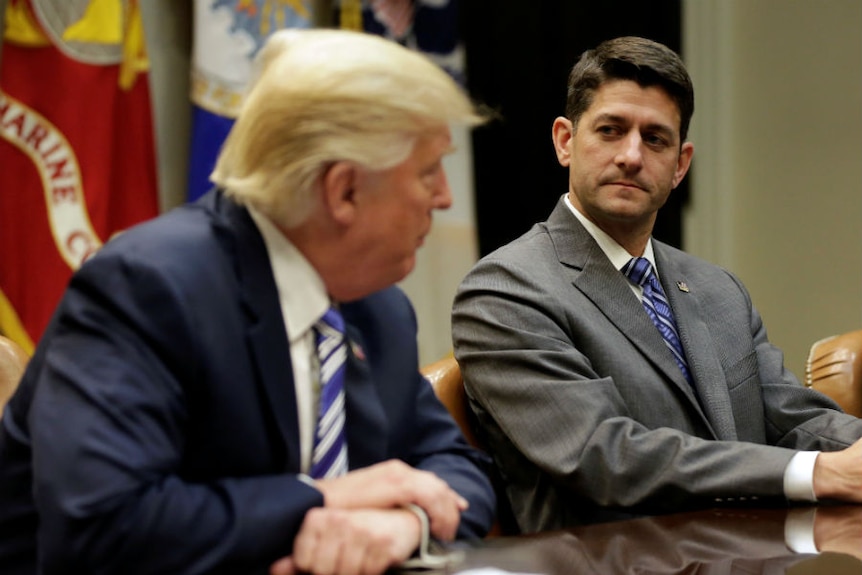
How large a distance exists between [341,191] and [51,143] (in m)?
2.19

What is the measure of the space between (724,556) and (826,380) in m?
1.27

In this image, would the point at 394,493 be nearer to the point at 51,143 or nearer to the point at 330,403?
the point at 330,403

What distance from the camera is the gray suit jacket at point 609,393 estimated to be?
6.39ft

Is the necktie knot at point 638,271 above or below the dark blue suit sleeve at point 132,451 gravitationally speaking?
below

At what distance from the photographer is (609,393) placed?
2025 mm

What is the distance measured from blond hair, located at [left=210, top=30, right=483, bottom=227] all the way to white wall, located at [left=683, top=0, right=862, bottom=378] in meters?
3.49

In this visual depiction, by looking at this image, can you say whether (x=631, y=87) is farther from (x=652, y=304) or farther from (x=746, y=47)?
(x=746, y=47)

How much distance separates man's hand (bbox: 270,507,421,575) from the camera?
1280mm

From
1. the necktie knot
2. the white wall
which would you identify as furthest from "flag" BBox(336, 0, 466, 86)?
the necktie knot

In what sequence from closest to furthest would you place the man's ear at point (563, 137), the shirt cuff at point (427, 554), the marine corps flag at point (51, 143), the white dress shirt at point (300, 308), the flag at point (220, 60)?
the shirt cuff at point (427, 554), the white dress shirt at point (300, 308), the man's ear at point (563, 137), the marine corps flag at point (51, 143), the flag at point (220, 60)

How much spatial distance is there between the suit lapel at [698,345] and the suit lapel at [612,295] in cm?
3

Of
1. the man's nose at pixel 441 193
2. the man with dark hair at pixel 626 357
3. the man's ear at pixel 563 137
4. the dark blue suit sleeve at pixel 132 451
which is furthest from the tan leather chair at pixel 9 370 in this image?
the man's ear at pixel 563 137

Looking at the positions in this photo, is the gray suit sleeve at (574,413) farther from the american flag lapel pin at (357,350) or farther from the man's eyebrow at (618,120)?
the american flag lapel pin at (357,350)

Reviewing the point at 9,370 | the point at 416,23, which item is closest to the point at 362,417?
the point at 9,370
